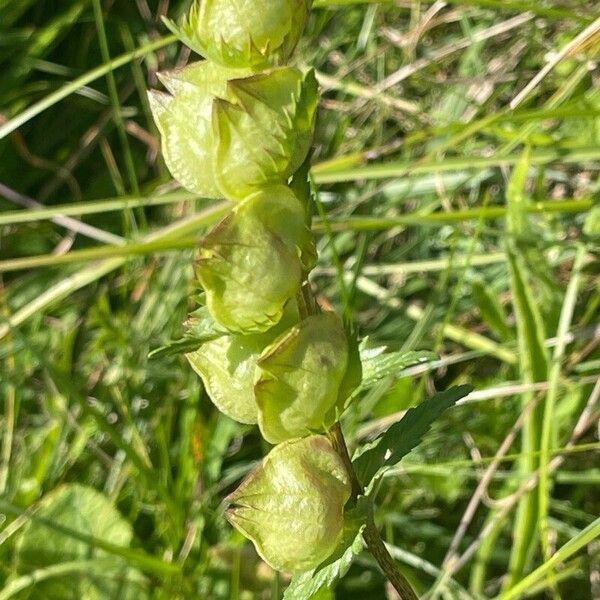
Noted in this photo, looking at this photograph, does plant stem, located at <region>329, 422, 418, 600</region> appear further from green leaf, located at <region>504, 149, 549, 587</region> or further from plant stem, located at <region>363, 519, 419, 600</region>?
green leaf, located at <region>504, 149, 549, 587</region>

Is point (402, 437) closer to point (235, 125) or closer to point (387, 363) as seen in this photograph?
point (387, 363)

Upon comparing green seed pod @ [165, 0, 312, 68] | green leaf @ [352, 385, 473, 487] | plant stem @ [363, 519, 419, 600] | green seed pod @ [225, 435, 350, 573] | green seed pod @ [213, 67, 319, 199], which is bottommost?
plant stem @ [363, 519, 419, 600]

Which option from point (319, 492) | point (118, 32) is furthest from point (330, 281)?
point (319, 492)

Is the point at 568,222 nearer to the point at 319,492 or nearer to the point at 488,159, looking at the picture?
the point at 488,159

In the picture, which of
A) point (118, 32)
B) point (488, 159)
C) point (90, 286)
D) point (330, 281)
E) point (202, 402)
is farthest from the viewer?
point (118, 32)

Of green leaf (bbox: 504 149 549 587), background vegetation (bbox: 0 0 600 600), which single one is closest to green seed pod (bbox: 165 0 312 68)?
background vegetation (bbox: 0 0 600 600)

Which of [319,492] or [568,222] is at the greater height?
[319,492]
